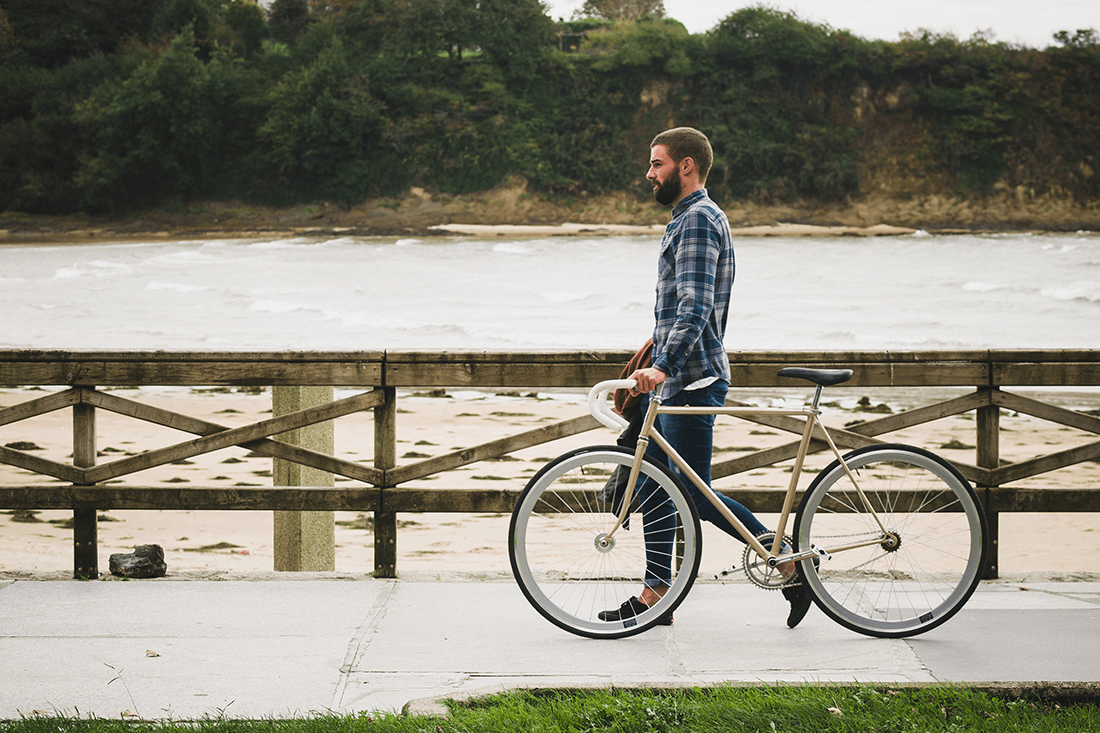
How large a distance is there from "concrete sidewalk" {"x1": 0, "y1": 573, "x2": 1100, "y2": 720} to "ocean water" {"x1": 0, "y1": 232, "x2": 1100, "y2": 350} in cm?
1255

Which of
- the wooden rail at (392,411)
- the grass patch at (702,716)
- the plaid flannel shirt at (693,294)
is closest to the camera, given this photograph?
the grass patch at (702,716)

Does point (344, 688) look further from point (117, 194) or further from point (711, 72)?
point (711, 72)

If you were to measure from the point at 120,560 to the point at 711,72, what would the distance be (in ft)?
247

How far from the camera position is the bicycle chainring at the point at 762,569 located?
3.60 meters

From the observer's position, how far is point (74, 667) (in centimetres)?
329

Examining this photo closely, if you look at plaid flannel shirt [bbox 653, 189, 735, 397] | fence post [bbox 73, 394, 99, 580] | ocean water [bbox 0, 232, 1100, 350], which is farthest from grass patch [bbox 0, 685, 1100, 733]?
ocean water [bbox 0, 232, 1100, 350]

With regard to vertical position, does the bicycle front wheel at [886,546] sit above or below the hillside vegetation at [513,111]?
below

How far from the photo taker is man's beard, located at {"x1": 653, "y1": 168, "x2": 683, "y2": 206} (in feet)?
11.8

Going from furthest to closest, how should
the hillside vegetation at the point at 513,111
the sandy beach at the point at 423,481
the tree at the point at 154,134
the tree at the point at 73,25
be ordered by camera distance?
the hillside vegetation at the point at 513,111
the tree at the point at 73,25
the tree at the point at 154,134
the sandy beach at the point at 423,481

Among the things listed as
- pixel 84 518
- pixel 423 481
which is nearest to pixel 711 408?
pixel 84 518

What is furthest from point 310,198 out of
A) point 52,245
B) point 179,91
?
point 52,245

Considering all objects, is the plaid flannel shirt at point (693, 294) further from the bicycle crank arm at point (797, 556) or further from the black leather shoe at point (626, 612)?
the black leather shoe at point (626, 612)

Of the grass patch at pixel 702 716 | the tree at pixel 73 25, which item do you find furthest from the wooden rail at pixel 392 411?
the tree at pixel 73 25

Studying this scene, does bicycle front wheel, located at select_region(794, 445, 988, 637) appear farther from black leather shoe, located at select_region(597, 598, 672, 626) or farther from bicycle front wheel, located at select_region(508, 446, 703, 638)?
black leather shoe, located at select_region(597, 598, 672, 626)
